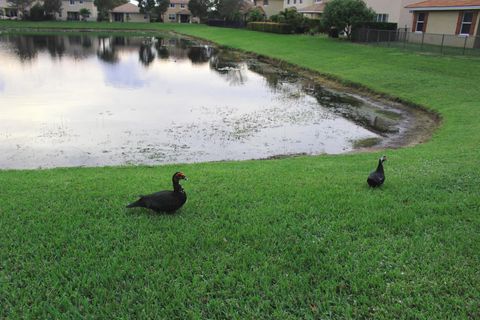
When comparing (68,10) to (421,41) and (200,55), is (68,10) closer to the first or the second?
(200,55)

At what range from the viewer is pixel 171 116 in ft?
53.0

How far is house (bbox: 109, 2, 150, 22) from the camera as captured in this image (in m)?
91.6

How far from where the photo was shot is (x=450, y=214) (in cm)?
612

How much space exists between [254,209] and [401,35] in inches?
1413

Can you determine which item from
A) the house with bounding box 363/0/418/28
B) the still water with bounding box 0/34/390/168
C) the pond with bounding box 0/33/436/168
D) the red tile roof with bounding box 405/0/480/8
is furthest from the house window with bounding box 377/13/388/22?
the still water with bounding box 0/34/390/168

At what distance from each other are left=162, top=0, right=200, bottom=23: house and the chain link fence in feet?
213

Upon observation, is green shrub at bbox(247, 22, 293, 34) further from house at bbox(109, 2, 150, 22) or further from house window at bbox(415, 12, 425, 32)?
house at bbox(109, 2, 150, 22)

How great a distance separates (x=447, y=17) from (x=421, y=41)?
2.85 meters

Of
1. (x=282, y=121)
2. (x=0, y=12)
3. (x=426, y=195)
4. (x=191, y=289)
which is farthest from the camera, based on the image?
(x=0, y=12)

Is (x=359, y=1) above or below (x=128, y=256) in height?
above

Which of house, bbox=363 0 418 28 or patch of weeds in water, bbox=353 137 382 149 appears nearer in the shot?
patch of weeds in water, bbox=353 137 382 149

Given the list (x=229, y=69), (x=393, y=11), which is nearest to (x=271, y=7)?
(x=393, y=11)

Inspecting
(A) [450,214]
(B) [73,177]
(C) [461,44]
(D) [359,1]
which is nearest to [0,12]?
(D) [359,1]

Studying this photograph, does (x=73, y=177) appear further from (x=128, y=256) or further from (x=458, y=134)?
(x=458, y=134)
